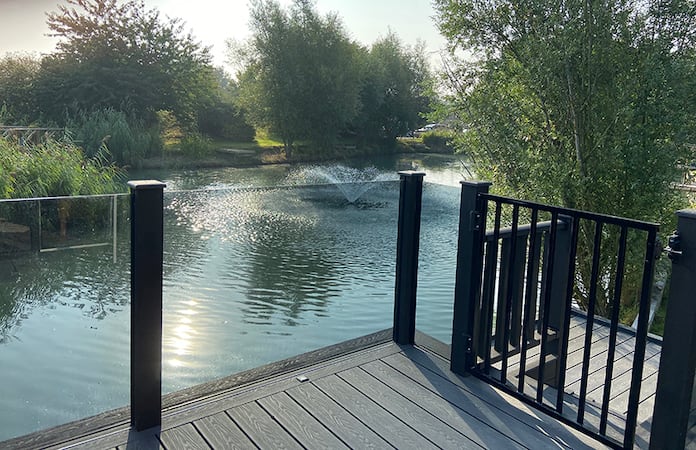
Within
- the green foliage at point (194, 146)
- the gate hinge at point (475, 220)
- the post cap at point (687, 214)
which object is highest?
the green foliage at point (194, 146)

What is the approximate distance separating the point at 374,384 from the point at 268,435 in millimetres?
527

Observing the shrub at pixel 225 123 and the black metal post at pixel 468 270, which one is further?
the shrub at pixel 225 123

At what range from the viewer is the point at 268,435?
1.69 meters

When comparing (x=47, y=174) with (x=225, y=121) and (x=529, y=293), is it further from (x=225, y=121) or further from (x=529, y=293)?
(x=225, y=121)

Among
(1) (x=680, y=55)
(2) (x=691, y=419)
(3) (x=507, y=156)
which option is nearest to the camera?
(2) (x=691, y=419)

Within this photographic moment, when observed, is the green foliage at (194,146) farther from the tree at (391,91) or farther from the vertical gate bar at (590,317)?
the vertical gate bar at (590,317)

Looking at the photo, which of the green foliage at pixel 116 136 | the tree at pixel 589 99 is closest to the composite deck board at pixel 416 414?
the tree at pixel 589 99

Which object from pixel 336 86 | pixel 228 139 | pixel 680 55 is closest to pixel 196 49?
pixel 228 139

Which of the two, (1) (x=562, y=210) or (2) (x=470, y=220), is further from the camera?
(2) (x=470, y=220)

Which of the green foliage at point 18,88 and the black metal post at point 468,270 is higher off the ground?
the green foliage at point 18,88

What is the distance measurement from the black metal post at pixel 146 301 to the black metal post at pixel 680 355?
151 cm

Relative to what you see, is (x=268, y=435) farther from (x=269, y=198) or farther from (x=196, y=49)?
(x=196, y=49)

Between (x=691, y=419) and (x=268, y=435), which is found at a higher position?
(x=691, y=419)

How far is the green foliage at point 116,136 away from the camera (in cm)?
1241
